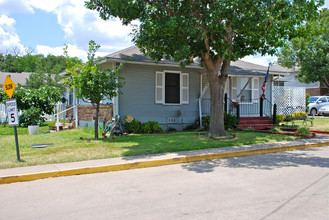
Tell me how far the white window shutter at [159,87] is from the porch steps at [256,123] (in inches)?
170

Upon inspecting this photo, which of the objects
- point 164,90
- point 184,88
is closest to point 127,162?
point 164,90

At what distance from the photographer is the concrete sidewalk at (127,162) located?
667 cm

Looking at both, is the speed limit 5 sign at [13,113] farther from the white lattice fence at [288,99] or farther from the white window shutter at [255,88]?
the white lattice fence at [288,99]

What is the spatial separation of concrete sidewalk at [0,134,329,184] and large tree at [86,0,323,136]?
255 cm

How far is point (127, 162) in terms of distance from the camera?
7.70 m

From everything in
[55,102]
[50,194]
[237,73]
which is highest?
[237,73]

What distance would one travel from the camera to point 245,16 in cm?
982

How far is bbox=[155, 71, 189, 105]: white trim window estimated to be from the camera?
14977 mm

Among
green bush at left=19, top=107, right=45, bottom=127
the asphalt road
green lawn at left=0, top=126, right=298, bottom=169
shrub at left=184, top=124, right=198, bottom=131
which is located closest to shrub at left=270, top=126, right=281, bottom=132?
green lawn at left=0, top=126, right=298, bottom=169

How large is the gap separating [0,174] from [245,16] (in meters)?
8.45

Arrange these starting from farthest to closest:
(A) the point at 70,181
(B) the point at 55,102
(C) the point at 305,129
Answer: (B) the point at 55,102
(C) the point at 305,129
(A) the point at 70,181

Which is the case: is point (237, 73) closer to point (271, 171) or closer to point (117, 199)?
point (271, 171)

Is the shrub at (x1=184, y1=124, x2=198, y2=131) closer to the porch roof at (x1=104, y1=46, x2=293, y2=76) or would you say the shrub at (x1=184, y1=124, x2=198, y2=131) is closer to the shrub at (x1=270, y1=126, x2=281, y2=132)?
the porch roof at (x1=104, y1=46, x2=293, y2=76)

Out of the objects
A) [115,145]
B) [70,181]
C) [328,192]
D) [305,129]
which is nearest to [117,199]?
[70,181]
